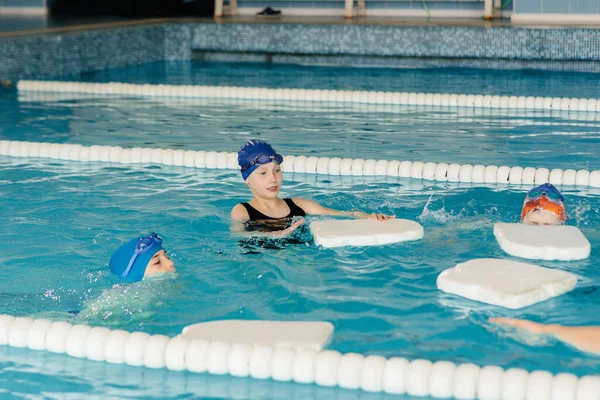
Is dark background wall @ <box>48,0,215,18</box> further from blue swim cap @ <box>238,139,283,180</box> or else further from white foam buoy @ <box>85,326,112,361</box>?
white foam buoy @ <box>85,326,112,361</box>

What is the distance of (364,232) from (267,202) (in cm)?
71

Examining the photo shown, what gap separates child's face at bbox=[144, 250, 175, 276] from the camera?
14.3 feet

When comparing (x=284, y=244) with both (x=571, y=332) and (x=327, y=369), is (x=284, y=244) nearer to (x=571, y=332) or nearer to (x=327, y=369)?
(x=327, y=369)

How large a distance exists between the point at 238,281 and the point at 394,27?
8.61 m

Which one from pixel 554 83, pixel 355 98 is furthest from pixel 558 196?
pixel 554 83

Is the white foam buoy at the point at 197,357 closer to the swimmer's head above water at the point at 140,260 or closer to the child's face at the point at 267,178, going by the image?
the swimmer's head above water at the point at 140,260

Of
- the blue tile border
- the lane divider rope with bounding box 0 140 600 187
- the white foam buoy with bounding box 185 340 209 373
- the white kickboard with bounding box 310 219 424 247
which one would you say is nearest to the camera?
the white foam buoy with bounding box 185 340 209 373

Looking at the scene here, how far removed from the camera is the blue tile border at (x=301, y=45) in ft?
38.1

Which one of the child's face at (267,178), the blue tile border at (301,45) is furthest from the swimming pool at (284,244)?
the blue tile border at (301,45)

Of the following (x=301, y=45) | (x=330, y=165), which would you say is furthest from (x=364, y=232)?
(x=301, y=45)

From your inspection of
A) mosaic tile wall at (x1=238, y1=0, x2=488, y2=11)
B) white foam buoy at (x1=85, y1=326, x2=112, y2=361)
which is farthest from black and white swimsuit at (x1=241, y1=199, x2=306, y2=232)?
mosaic tile wall at (x1=238, y1=0, x2=488, y2=11)

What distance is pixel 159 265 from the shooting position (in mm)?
4406

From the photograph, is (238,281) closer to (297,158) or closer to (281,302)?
(281,302)

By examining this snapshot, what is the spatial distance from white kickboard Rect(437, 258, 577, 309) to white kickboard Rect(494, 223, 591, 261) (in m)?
0.31
